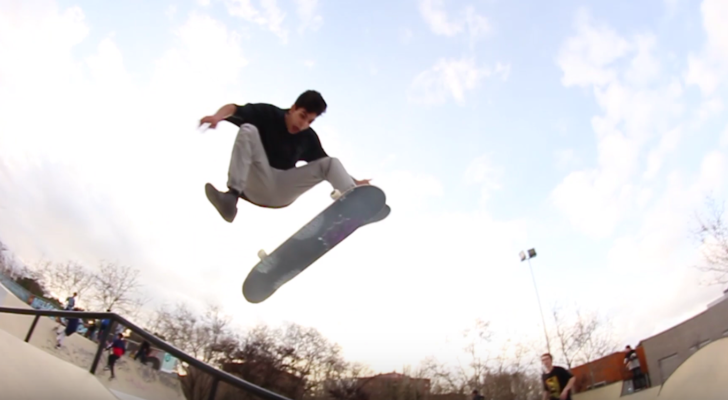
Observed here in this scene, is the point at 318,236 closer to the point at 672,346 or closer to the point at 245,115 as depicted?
the point at 245,115

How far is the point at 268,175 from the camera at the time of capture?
3.81 metres

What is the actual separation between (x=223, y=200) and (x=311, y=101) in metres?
1.12

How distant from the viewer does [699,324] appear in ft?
50.6

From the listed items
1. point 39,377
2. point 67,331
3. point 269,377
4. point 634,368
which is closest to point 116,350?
point 67,331

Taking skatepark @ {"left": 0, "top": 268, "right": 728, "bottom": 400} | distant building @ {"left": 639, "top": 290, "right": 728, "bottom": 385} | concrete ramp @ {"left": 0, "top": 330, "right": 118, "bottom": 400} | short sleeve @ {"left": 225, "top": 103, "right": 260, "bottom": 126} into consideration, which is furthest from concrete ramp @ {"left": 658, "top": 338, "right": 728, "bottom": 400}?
concrete ramp @ {"left": 0, "top": 330, "right": 118, "bottom": 400}

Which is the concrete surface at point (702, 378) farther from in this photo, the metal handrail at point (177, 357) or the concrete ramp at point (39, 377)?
the concrete ramp at point (39, 377)

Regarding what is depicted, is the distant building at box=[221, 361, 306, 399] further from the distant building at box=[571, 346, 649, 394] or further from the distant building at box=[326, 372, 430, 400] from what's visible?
the distant building at box=[571, 346, 649, 394]

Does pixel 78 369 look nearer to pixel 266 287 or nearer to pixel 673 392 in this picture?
pixel 266 287

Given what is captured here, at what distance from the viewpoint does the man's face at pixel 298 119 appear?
12.2 ft

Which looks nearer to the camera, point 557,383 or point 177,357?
point 177,357

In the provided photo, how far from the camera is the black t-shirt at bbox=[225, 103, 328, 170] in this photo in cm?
369

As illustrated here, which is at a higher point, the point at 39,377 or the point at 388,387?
the point at 388,387

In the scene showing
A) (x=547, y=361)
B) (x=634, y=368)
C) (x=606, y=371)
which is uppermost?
(x=606, y=371)

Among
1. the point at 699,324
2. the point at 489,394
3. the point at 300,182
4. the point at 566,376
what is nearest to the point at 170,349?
the point at 300,182
